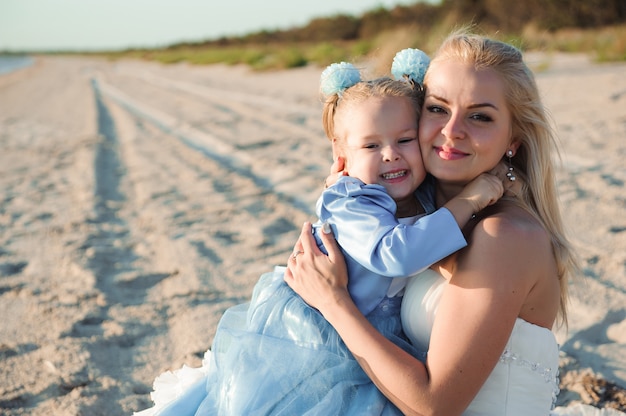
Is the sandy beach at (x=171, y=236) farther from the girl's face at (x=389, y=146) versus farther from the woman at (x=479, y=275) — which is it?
the girl's face at (x=389, y=146)

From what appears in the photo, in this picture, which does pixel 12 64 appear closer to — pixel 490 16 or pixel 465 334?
pixel 490 16

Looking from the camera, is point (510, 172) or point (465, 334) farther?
point (510, 172)

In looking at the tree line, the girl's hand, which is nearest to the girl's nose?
the girl's hand

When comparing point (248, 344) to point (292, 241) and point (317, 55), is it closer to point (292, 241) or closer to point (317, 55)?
point (292, 241)

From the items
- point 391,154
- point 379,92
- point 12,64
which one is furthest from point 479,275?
point 12,64

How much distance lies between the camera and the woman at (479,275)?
188 cm

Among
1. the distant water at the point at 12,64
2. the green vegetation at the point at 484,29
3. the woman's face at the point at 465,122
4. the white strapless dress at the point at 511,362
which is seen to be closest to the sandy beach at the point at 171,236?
the white strapless dress at the point at 511,362

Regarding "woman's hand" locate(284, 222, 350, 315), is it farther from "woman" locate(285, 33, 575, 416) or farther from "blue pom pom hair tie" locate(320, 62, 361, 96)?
"blue pom pom hair tie" locate(320, 62, 361, 96)

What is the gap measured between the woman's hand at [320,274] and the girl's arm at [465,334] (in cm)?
16

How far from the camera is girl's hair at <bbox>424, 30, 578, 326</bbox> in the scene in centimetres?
209

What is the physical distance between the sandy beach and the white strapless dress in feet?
1.79

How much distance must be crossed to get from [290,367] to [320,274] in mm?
313

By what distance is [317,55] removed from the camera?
63.0 feet

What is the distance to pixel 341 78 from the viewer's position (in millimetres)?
2516
